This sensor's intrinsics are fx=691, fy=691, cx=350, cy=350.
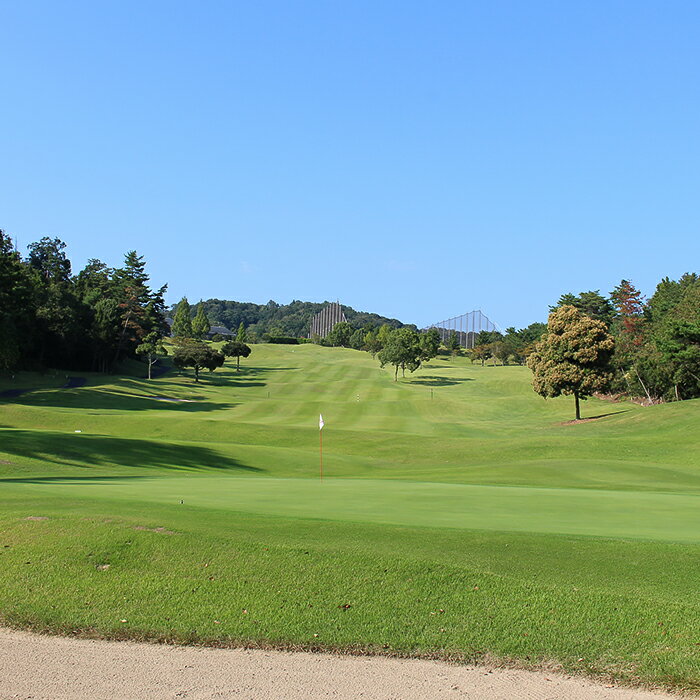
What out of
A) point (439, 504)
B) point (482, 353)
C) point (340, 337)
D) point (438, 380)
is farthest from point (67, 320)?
point (340, 337)

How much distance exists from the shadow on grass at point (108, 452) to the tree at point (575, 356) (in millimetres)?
33851

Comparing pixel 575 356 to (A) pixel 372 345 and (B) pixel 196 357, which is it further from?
(A) pixel 372 345

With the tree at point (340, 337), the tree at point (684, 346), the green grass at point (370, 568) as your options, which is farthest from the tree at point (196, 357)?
the tree at point (340, 337)

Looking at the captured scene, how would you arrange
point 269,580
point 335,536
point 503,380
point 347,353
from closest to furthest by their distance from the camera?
point 269,580, point 335,536, point 503,380, point 347,353

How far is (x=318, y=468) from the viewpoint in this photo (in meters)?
29.7

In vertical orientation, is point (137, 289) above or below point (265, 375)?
above

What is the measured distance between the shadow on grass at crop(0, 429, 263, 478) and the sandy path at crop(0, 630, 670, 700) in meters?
21.0

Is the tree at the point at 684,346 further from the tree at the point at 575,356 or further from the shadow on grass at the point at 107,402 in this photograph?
the shadow on grass at the point at 107,402

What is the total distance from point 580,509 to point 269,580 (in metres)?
8.95

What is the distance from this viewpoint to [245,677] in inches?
236

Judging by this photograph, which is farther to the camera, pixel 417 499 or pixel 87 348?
pixel 87 348

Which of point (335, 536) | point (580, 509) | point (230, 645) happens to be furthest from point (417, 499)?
point (230, 645)

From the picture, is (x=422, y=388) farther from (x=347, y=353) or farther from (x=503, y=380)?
(x=347, y=353)

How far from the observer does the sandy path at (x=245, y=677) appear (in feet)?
18.7
